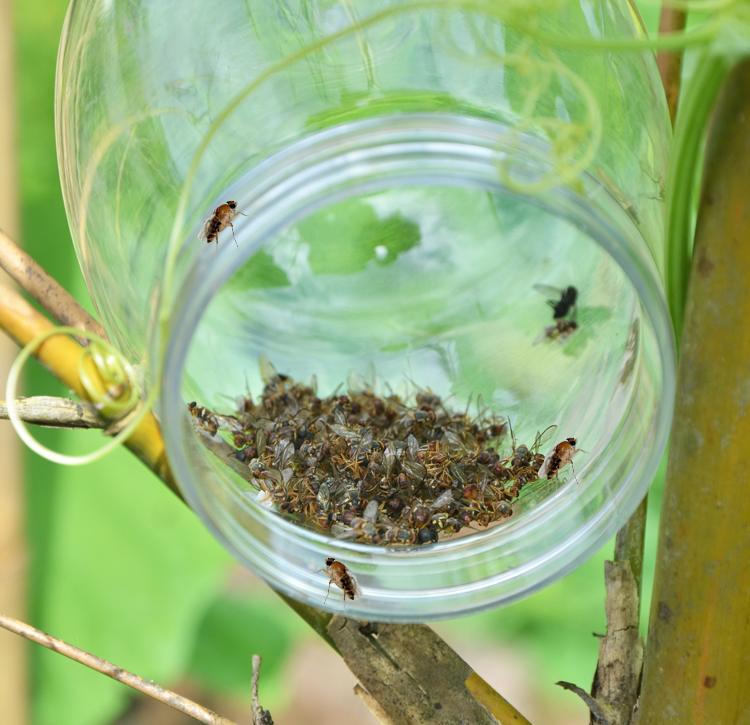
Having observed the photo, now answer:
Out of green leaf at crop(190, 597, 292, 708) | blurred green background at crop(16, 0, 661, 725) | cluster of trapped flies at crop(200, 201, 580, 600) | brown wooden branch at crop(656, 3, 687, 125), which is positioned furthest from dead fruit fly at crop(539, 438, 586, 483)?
green leaf at crop(190, 597, 292, 708)

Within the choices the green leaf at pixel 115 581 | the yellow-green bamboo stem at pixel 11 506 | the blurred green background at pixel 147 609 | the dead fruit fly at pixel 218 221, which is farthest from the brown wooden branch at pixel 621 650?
the yellow-green bamboo stem at pixel 11 506

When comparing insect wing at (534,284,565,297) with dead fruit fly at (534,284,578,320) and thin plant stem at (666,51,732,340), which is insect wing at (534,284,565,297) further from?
thin plant stem at (666,51,732,340)

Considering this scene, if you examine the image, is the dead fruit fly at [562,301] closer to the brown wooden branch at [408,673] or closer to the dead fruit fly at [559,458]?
the dead fruit fly at [559,458]

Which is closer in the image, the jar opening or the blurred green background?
the jar opening

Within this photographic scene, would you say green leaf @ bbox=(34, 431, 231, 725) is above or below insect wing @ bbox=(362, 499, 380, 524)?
above

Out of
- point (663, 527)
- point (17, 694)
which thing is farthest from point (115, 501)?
point (663, 527)

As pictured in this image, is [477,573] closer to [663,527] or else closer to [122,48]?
[663,527]

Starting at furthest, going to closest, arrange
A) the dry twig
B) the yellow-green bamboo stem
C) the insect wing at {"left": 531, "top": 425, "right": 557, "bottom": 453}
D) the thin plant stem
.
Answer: the yellow-green bamboo stem
the insect wing at {"left": 531, "top": 425, "right": 557, "bottom": 453}
the dry twig
the thin plant stem
